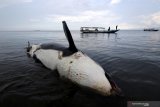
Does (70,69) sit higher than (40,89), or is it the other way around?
(70,69)

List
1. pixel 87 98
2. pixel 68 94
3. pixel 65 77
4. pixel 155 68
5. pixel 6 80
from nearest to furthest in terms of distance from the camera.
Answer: pixel 87 98
pixel 68 94
pixel 65 77
pixel 6 80
pixel 155 68

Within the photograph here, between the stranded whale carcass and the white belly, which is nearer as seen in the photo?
the stranded whale carcass

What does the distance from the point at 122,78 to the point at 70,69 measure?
2893 mm

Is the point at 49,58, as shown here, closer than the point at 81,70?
No

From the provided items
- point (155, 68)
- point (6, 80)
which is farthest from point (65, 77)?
point (155, 68)

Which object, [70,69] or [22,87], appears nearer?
[70,69]

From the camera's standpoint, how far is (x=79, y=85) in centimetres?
546

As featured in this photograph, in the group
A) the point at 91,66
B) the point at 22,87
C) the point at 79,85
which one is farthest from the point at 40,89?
the point at 91,66

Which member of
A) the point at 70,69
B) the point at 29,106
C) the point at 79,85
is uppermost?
the point at 70,69

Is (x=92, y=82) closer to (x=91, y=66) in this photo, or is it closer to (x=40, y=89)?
(x=91, y=66)

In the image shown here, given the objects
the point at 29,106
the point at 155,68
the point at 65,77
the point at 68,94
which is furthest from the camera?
the point at 155,68

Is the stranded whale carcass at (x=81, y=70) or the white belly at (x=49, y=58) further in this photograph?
the white belly at (x=49, y=58)

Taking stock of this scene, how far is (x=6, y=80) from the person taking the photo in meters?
7.05

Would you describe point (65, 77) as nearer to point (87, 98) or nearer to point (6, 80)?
point (87, 98)
